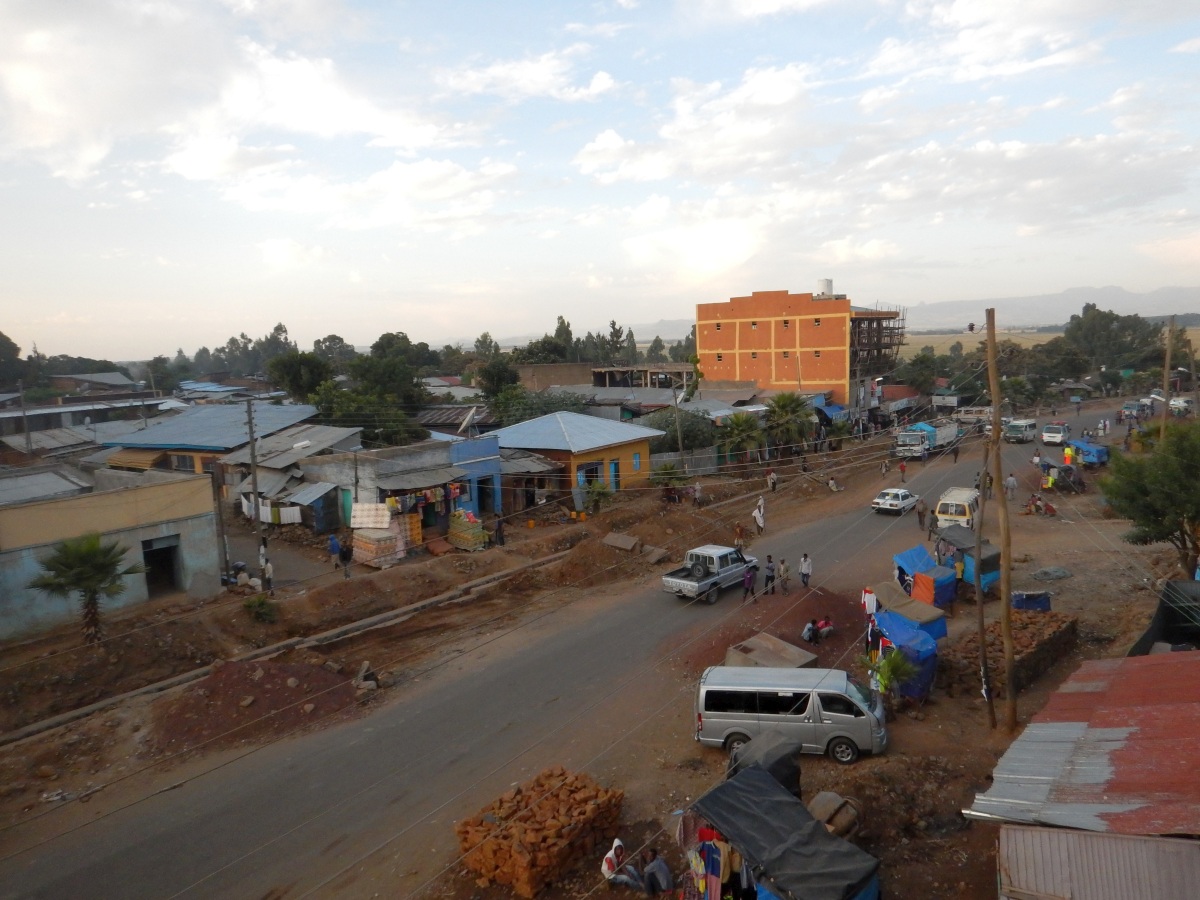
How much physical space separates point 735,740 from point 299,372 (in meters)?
45.1

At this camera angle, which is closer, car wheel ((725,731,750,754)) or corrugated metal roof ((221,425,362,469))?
car wheel ((725,731,750,754))

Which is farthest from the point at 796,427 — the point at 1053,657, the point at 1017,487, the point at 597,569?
the point at 1053,657

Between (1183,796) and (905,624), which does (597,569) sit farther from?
(1183,796)

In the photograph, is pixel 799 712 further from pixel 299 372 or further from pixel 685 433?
pixel 299 372

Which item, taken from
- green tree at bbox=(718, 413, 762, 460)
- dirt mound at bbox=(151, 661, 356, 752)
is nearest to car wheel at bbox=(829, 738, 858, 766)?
dirt mound at bbox=(151, 661, 356, 752)

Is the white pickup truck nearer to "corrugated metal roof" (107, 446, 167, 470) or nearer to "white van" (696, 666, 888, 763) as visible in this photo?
"white van" (696, 666, 888, 763)

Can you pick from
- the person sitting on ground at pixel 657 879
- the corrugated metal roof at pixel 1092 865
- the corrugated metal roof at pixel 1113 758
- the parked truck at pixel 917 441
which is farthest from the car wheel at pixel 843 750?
the parked truck at pixel 917 441

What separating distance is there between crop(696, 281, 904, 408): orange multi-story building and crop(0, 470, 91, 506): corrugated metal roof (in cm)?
4557

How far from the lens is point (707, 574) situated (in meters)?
21.3

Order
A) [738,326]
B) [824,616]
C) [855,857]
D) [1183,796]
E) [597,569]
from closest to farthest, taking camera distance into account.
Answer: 1. [1183,796]
2. [855,857]
3. [824,616]
4. [597,569]
5. [738,326]

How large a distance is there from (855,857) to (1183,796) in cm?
322

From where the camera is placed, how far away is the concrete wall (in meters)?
17.5

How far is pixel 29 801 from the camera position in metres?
12.4

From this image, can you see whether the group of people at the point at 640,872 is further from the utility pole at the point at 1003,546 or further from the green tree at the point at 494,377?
the green tree at the point at 494,377
